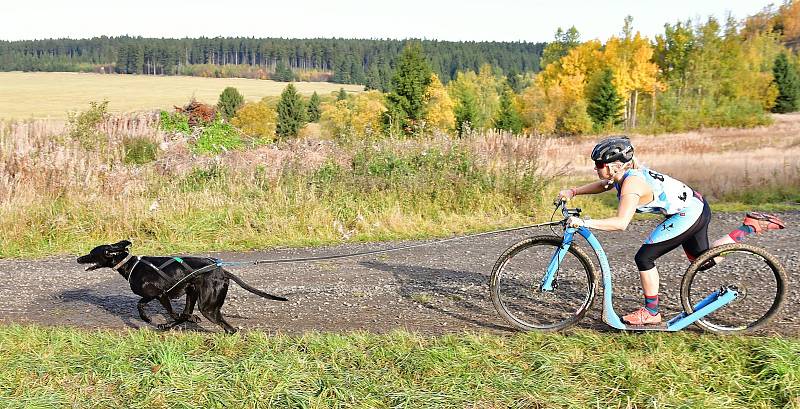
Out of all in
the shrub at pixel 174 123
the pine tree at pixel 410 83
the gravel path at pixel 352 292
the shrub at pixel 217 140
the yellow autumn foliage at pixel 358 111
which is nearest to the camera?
the gravel path at pixel 352 292

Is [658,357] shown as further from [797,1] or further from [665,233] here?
[797,1]

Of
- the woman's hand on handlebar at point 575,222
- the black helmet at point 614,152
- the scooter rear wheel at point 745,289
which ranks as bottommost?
the scooter rear wheel at point 745,289

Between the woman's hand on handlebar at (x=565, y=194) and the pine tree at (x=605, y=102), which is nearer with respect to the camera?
the woman's hand on handlebar at (x=565, y=194)

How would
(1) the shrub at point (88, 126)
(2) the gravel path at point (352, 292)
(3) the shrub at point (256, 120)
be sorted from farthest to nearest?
(3) the shrub at point (256, 120), (1) the shrub at point (88, 126), (2) the gravel path at point (352, 292)

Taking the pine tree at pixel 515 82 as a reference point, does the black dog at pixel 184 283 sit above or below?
below

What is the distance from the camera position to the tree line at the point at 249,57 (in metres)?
125

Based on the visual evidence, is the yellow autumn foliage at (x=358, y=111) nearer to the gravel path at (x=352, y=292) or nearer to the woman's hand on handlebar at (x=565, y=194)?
the gravel path at (x=352, y=292)

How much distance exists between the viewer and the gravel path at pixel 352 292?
6.11 m

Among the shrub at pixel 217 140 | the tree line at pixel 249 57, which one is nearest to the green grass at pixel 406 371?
the shrub at pixel 217 140

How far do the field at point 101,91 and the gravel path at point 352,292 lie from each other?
46789mm

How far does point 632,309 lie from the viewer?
6289 millimetres

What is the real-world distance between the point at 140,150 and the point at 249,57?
134 metres

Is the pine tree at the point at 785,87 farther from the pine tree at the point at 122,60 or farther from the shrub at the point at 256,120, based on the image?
the pine tree at the point at 122,60

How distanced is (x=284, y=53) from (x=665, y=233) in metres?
147
